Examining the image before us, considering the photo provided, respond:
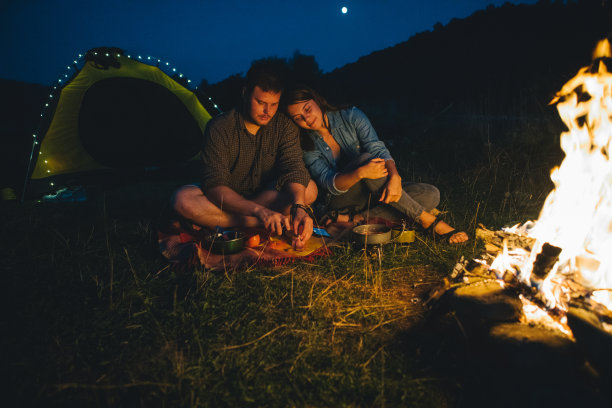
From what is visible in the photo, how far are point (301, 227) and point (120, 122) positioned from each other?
178 inches

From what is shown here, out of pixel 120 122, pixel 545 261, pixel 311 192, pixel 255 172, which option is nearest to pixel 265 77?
pixel 255 172

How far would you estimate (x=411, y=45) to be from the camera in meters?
25.4

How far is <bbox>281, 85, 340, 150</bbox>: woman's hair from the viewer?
3.18m

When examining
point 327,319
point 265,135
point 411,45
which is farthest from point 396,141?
point 411,45

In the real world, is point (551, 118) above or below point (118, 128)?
below

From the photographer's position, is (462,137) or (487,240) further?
(462,137)

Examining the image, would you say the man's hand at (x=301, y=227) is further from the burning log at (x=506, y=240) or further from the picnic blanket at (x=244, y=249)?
the burning log at (x=506, y=240)

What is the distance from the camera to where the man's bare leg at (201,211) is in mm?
3102

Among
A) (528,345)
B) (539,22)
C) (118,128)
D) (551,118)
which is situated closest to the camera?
(528,345)

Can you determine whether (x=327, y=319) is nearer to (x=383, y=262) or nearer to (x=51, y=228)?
(x=383, y=262)

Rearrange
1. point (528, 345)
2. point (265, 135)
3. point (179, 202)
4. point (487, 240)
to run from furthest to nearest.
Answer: point (265, 135), point (179, 202), point (487, 240), point (528, 345)

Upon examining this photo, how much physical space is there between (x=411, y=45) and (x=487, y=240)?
2657cm

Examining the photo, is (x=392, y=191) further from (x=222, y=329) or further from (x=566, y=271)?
(x=222, y=329)

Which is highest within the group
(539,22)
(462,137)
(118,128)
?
(539,22)
